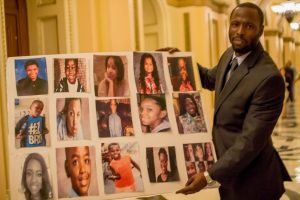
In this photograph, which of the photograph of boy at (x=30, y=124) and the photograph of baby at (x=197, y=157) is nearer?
the photograph of boy at (x=30, y=124)

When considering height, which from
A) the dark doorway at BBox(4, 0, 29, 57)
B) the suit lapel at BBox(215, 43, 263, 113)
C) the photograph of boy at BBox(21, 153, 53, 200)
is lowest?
the photograph of boy at BBox(21, 153, 53, 200)

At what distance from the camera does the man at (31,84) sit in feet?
8.96

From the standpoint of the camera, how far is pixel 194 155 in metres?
2.84

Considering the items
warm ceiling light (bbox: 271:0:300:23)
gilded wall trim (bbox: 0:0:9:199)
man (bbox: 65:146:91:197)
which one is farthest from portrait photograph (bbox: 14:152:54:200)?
warm ceiling light (bbox: 271:0:300:23)

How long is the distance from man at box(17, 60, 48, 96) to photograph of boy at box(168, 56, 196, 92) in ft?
2.99

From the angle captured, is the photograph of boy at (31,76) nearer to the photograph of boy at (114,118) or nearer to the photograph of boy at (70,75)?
the photograph of boy at (70,75)

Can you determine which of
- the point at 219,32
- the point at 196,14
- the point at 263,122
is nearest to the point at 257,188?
the point at 263,122

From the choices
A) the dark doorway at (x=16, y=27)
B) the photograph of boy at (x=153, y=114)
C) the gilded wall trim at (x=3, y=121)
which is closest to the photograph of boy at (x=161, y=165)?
the photograph of boy at (x=153, y=114)

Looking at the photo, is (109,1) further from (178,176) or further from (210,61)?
(210,61)

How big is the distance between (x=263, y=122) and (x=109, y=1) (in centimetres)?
427

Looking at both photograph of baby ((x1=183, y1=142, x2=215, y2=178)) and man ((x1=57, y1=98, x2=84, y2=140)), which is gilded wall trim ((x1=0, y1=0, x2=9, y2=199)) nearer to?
man ((x1=57, y1=98, x2=84, y2=140))

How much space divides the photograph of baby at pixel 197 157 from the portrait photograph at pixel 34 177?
912 mm

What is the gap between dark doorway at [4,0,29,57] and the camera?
5.18m

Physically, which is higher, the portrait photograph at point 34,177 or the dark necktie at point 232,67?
the dark necktie at point 232,67
